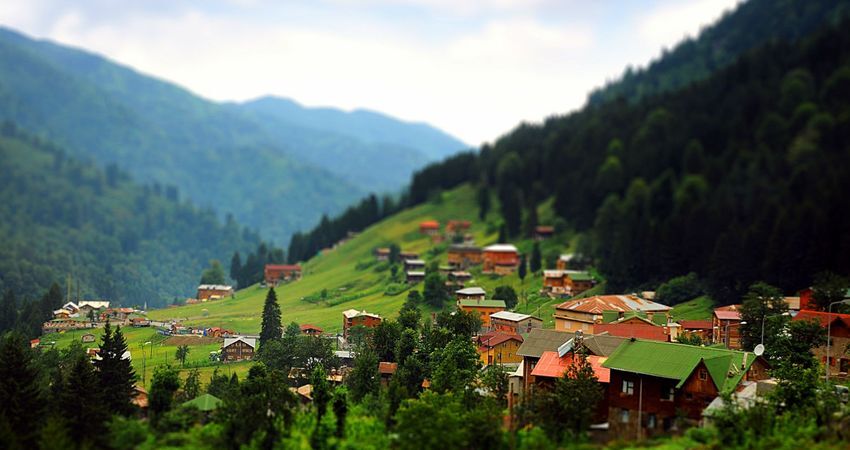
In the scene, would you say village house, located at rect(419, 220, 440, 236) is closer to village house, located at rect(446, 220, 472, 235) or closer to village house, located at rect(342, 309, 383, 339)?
village house, located at rect(446, 220, 472, 235)

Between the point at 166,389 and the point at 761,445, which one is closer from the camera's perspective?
the point at 761,445

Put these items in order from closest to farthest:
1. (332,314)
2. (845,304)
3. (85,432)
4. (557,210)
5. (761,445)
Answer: (761,445) < (85,432) < (845,304) < (332,314) < (557,210)

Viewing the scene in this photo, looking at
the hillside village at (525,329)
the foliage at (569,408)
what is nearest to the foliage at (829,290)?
the hillside village at (525,329)

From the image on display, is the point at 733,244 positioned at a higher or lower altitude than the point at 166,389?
higher

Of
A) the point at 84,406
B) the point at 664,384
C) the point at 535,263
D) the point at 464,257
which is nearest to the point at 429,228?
the point at 464,257

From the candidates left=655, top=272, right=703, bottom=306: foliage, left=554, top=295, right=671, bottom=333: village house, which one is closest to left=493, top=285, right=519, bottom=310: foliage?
left=554, top=295, right=671, bottom=333: village house

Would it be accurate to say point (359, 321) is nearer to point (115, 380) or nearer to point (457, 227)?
point (115, 380)

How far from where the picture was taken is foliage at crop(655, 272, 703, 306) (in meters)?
89.6

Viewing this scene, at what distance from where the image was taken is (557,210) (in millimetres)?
143250

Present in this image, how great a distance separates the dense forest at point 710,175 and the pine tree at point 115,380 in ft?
187

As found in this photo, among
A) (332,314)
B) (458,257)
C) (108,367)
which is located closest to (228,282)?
(458,257)

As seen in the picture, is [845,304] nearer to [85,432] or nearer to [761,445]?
[761,445]

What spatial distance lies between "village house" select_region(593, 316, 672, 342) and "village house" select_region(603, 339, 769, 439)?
1732cm

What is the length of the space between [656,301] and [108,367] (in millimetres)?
56039
